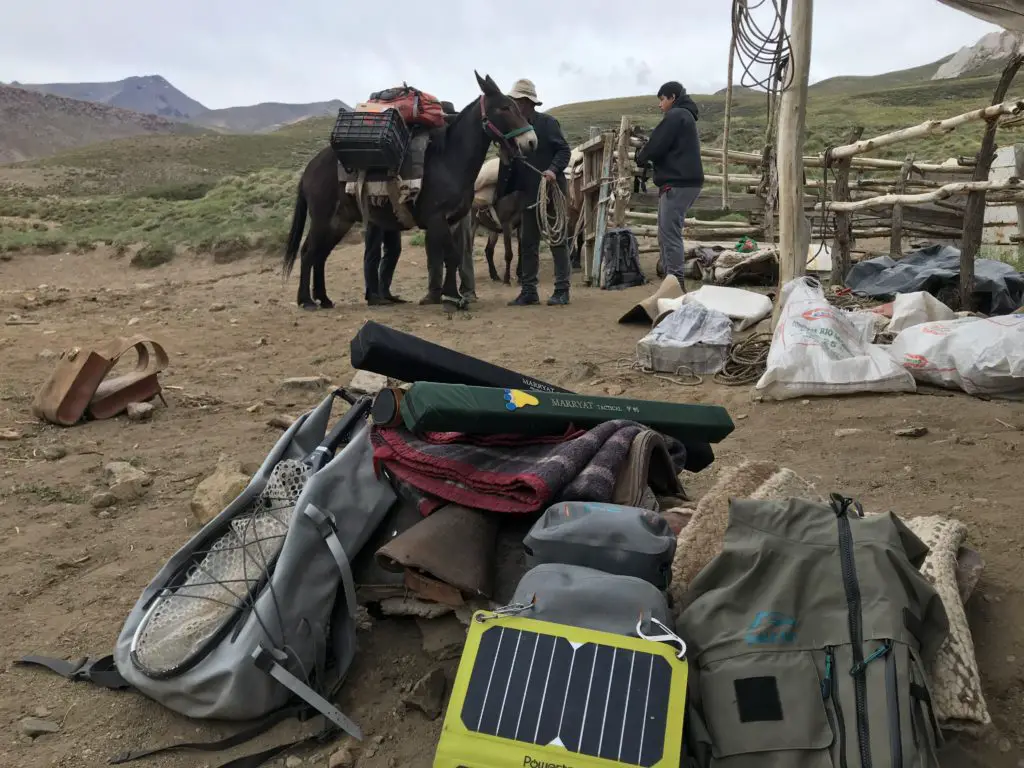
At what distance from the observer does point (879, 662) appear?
1.51 m

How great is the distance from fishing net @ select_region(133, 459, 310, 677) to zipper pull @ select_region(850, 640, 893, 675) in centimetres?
139

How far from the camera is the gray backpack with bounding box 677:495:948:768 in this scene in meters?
1.46

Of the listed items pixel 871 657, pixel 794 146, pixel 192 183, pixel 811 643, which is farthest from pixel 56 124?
pixel 871 657

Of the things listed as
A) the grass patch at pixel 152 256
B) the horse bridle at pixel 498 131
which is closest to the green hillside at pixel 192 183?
the grass patch at pixel 152 256

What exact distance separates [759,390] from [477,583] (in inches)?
109

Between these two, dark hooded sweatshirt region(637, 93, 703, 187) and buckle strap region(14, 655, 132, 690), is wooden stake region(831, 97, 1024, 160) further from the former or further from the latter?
buckle strap region(14, 655, 132, 690)

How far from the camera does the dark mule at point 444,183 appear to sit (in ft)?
24.3

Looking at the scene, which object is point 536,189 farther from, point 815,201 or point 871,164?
point 815,201

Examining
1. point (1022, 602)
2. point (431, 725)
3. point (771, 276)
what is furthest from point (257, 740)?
point (771, 276)

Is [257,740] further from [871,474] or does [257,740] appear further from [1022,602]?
[871,474]

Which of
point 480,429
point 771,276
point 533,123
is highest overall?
point 533,123

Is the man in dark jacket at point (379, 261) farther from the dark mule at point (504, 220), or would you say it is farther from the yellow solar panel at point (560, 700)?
the yellow solar panel at point (560, 700)

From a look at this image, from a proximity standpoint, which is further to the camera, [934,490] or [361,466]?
[934,490]

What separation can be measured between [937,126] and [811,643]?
223 inches
